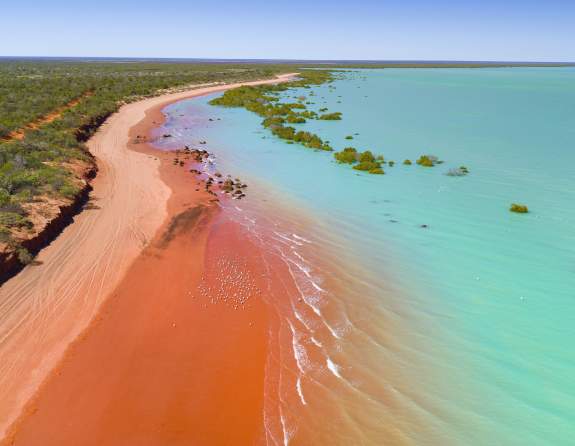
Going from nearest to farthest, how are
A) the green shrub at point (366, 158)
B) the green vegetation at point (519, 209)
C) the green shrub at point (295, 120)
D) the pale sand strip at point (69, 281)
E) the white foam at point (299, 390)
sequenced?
the white foam at point (299, 390) → the pale sand strip at point (69, 281) → the green vegetation at point (519, 209) → the green shrub at point (366, 158) → the green shrub at point (295, 120)

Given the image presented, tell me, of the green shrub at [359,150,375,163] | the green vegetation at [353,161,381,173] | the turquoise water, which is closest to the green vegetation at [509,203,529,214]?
the turquoise water

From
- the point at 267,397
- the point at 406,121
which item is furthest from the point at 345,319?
the point at 406,121

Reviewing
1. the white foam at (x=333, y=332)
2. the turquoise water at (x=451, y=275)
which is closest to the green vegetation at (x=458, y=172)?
the turquoise water at (x=451, y=275)

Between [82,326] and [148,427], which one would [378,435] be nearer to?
[148,427]

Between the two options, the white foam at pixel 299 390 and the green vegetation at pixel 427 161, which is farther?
the green vegetation at pixel 427 161

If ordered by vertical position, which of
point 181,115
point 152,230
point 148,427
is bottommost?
point 181,115

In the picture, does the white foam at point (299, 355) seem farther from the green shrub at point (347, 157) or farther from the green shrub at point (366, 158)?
the green shrub at point (347, 157)
